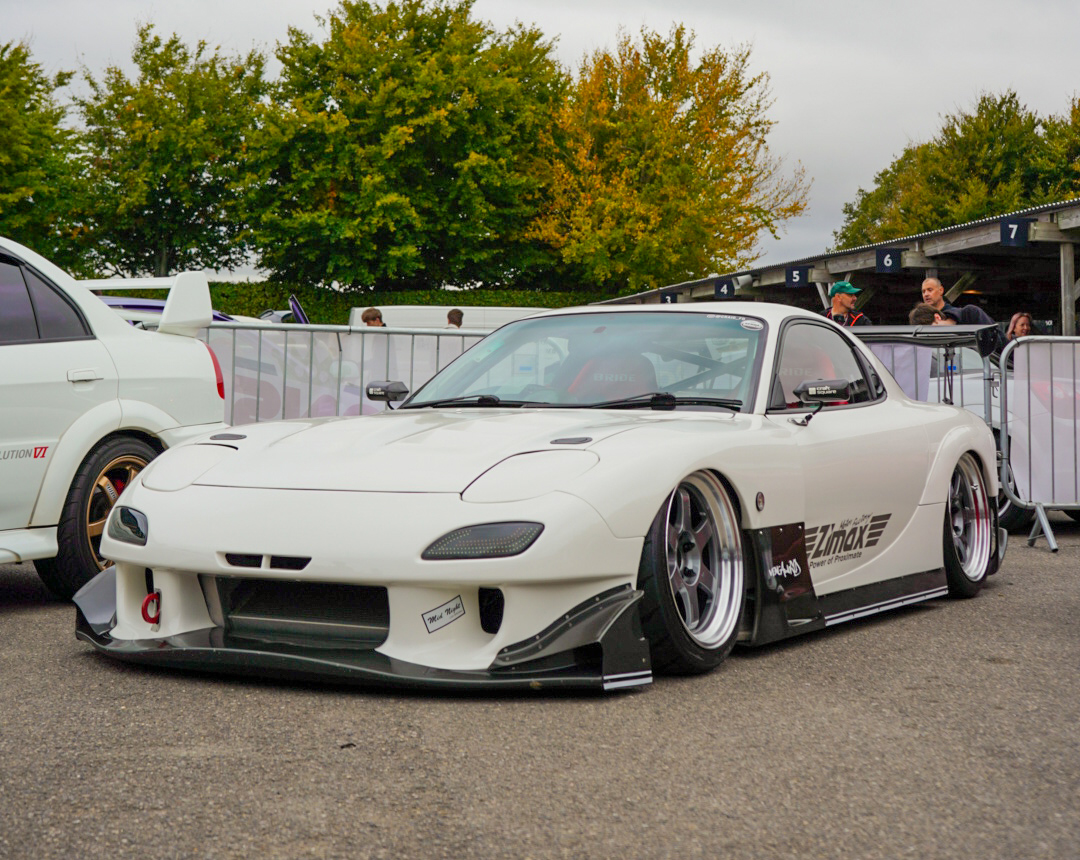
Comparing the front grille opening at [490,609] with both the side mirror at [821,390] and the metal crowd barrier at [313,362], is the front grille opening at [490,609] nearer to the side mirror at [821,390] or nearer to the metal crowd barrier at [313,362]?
the side mirror at [821,390]

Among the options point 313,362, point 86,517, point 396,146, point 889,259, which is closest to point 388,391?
point 86,517

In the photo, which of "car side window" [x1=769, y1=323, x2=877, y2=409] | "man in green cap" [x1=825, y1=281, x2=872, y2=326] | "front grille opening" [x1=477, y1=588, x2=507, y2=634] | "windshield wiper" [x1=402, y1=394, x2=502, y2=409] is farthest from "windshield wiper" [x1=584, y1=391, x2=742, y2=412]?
"man in green cap" [x1=825, y1=281, x2=872, y2=326]

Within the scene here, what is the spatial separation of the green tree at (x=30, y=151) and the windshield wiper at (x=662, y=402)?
30295 mm

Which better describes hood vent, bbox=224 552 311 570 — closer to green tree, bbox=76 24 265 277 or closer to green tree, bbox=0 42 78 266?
green tree, bbox=0 42 78 266

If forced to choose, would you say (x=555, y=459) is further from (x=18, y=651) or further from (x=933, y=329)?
(x=933, y=329)

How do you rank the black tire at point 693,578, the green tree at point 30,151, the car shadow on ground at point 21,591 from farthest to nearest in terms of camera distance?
the green tree at point 30,151 < the car shadow on ground at point 21,591 < the black tire at point 693,578

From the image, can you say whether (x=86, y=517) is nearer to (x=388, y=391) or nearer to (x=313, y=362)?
(x=388, y=391)

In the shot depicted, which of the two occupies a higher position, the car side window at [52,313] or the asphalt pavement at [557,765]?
the car side window at [52,313]

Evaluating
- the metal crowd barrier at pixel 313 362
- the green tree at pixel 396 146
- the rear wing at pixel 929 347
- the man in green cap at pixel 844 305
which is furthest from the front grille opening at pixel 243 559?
the green tree at pixel 396 146

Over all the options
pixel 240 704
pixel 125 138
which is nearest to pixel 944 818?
pixel 240 704

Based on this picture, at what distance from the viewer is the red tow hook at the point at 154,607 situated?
4.25m

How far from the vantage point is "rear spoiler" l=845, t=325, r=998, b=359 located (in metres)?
7.87

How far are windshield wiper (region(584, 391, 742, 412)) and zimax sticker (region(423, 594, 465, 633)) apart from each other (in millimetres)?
1350

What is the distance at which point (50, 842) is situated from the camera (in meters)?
2.54
